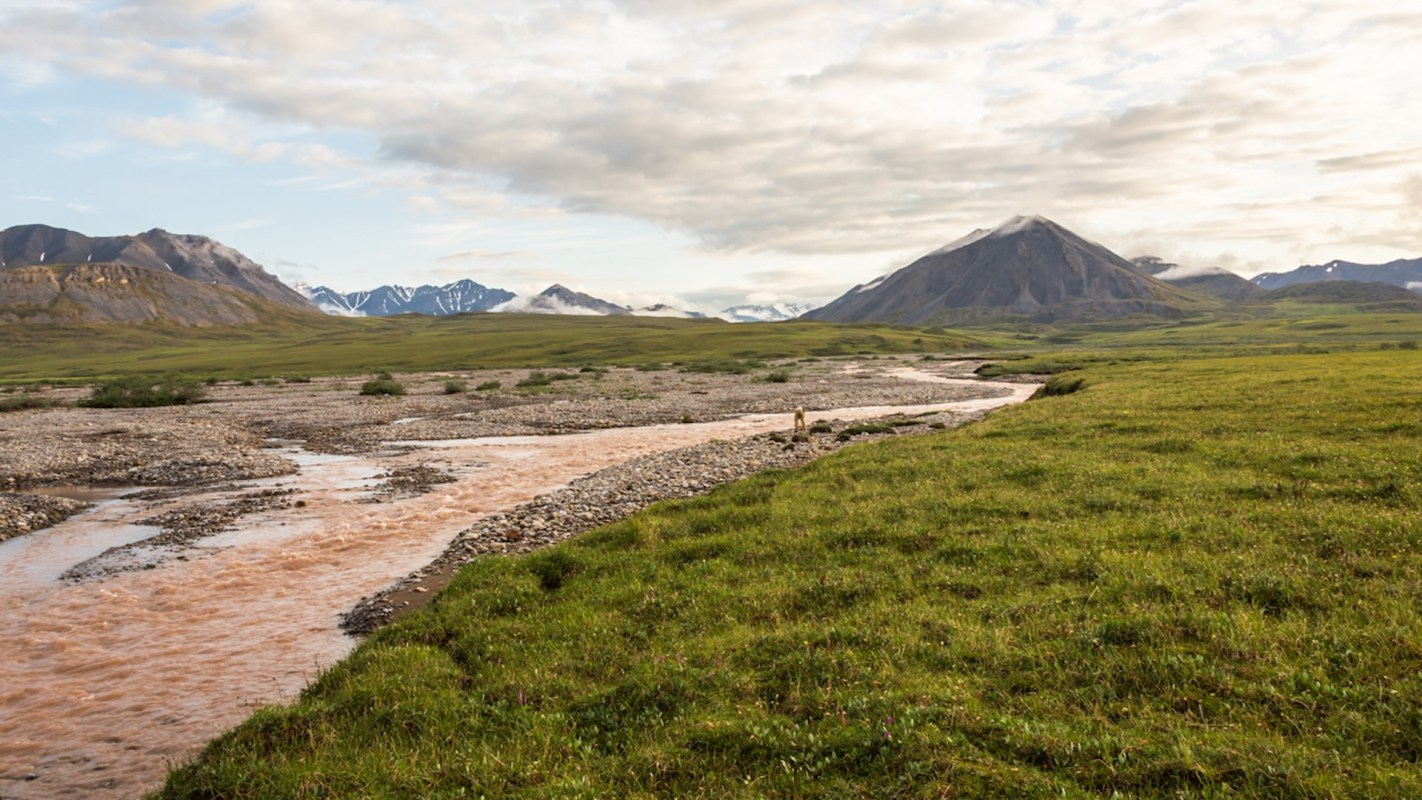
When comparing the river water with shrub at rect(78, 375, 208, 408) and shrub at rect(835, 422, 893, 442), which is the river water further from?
shrub at rect(78, 375, 208, 408)

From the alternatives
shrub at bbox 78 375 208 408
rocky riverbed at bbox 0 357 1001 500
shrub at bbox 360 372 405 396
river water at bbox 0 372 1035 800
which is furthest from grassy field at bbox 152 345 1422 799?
shrub at bbox 360 372 405 396

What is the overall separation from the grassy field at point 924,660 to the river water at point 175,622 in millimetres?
2825

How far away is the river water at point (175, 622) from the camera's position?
1261 cm

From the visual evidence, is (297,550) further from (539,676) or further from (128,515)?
(539,676)

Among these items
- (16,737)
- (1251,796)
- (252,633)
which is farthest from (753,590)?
(16,737)

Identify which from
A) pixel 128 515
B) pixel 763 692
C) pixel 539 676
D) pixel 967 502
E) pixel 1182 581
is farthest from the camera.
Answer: pixel 128 515

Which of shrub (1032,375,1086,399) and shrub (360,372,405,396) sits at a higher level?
shrub (360,372,405,396)

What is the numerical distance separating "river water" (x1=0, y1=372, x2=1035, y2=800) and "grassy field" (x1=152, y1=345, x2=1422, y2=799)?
9.27 feet

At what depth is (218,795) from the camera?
31.5 feet

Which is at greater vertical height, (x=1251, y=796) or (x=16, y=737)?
(x=1251, y=796)

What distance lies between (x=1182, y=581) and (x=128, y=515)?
118 feet

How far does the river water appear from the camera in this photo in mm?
12609

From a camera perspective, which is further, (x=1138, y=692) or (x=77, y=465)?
(x=77, y=465)

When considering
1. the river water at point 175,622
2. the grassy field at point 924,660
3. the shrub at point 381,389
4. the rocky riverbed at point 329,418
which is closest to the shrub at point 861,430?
the rocky riverbed at point 329,418
